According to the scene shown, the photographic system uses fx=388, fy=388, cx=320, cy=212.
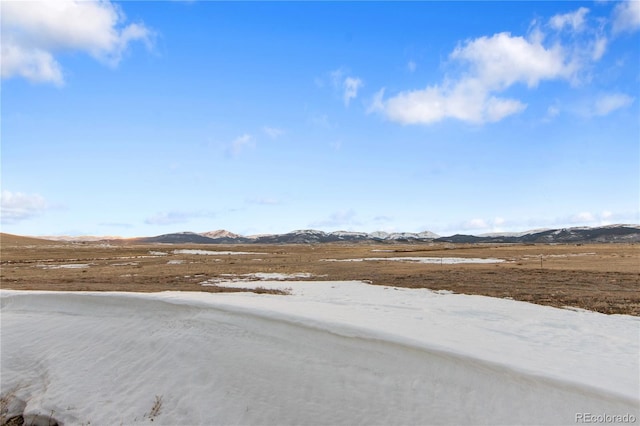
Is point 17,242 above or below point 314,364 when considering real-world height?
above

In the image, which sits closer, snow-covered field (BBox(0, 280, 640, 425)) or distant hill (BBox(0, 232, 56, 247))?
snow-covered field (BBox(0, 280, 640, 425))

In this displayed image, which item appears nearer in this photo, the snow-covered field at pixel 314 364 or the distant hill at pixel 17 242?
the snow-covered field at pixel 314 364

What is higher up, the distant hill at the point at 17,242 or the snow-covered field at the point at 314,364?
the distant hill at the point at 17,242

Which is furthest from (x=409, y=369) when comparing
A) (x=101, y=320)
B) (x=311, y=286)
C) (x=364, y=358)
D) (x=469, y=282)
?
(x=469, y=282)

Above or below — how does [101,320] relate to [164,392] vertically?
above

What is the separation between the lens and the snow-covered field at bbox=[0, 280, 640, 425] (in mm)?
9352

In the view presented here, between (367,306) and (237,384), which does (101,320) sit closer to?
(237,384)

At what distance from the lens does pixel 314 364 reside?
37.9 feet

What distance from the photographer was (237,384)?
10945mm

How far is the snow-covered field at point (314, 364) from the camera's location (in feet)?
30.7

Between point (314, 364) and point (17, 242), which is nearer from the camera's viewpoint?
point (314, 364)

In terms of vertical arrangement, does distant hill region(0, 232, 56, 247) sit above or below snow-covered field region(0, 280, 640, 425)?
above

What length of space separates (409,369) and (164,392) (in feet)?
22.8

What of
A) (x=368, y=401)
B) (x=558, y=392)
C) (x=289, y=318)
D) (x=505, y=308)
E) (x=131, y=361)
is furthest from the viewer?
(x=505, y=308)
